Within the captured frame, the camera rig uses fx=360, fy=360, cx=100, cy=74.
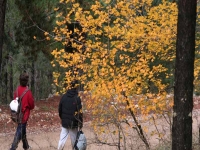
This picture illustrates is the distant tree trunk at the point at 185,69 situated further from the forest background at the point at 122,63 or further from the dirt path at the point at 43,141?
the dirt path at the point at 43,141

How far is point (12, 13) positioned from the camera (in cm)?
1631

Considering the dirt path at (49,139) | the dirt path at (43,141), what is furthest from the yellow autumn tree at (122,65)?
the dirt path at (43,141)

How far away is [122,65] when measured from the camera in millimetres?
7395

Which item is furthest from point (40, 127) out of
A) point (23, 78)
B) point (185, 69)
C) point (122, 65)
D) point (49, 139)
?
point (185, 69)

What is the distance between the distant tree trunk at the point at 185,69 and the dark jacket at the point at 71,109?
8.29ft

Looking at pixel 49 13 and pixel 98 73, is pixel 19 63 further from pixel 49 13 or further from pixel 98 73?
pixel 98 73

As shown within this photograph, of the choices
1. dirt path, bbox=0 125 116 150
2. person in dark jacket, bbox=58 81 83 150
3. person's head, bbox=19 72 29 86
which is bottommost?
dirt path, bbox=0 125 116 150

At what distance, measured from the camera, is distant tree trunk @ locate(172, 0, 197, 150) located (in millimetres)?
4828

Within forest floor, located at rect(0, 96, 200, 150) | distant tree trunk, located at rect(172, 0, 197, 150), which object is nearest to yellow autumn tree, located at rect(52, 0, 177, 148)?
distant tree trunk, located at rect(172, 0, 197, 150)

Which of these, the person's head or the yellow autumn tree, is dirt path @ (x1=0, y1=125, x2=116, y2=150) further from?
the yellow autumn tree

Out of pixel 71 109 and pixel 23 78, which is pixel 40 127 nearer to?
pixel 23 78

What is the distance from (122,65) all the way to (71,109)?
4.58ft

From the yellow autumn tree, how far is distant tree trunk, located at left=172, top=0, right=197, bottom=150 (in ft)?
4.90

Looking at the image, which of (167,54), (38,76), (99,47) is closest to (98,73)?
(99,47)
